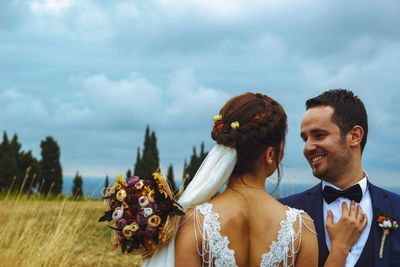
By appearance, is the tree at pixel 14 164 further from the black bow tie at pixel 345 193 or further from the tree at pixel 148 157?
the black bow tie at pixel 345 193

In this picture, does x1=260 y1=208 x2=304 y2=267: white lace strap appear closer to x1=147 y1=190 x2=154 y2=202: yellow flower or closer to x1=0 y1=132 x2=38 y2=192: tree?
x1=147 y1=190 x2=154 y2=202: yellow flower

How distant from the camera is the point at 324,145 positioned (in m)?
Result: 4.89

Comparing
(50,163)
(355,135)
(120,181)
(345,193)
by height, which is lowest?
(120,181)

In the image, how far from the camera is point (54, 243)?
9.48m

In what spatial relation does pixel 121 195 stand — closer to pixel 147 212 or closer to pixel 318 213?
pixel 147 212

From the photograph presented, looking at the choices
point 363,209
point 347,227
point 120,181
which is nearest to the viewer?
point 120,181

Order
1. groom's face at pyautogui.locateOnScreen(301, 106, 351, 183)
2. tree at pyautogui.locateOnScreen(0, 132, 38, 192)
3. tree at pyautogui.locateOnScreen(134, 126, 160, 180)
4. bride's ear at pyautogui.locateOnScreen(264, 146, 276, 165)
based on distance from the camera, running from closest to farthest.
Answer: bride's ear at pyautogui.locateOnScreen(264, 146, 276, 165), groom's face at pyautogui.locateOnScreen(301, 106, 351, 183), tree at pyautogui.locateOnScreen(0, 132, 38, 192), tree at pyautogui.locateOnScreen(134, 126, 160, 180)

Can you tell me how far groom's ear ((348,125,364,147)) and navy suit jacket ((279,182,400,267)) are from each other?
0.41 meters

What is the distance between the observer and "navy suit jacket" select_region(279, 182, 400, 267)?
15.8 ft

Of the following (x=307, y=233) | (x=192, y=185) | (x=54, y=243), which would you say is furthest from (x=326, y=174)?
(x=54, y=243)

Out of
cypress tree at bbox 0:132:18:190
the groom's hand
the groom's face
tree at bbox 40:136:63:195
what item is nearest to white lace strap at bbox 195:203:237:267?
the groom's hand

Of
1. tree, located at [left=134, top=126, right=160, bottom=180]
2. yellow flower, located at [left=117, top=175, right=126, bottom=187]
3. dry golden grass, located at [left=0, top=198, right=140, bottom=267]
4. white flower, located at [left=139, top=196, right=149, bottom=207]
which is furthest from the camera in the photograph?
tree, located at [left=134, top=126, right=160, bottom=180]

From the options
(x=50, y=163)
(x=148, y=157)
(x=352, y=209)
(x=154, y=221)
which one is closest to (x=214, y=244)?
(x=154, y=221)

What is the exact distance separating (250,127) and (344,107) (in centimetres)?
148
